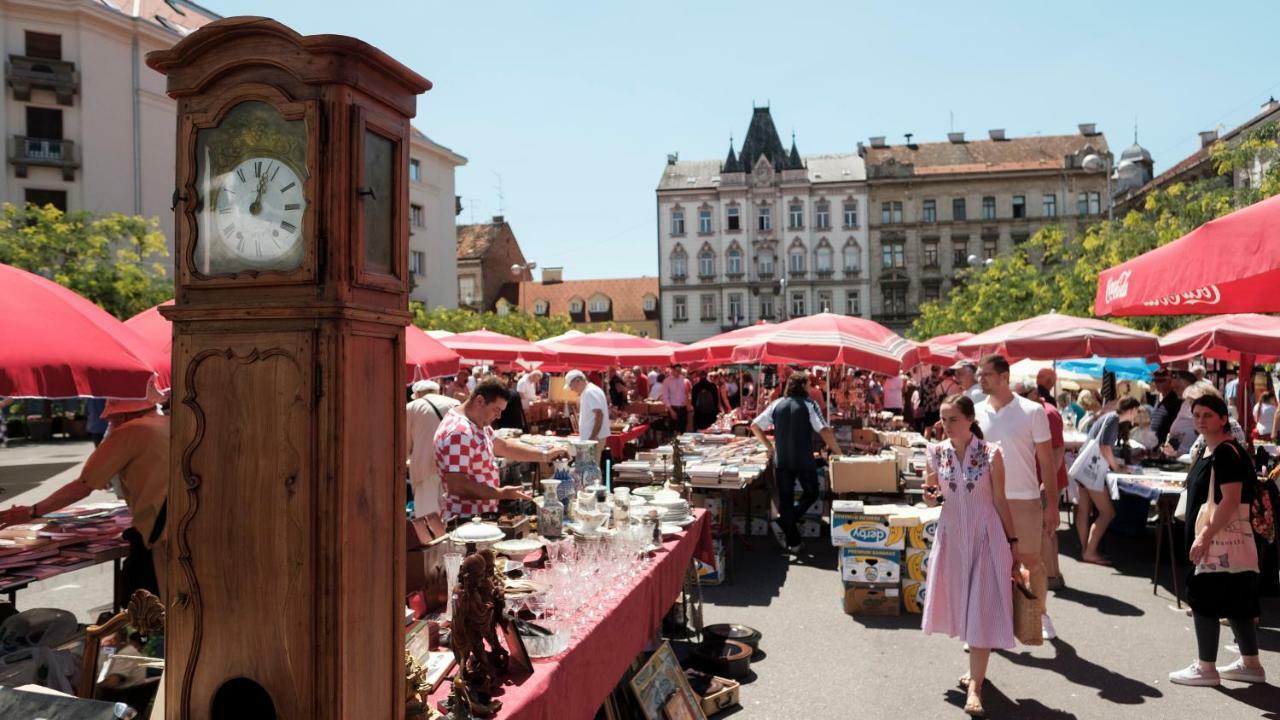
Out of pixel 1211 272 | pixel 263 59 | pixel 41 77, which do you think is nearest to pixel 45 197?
pixel 41 77

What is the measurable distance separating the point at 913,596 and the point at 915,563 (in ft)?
0.89

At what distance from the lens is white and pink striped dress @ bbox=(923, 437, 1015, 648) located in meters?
4.73

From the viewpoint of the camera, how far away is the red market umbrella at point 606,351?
14906 mm

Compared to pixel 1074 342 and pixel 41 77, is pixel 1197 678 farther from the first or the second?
pixel 41 77

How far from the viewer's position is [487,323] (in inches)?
1644

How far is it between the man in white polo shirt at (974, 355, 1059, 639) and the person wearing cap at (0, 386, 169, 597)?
5255 mm

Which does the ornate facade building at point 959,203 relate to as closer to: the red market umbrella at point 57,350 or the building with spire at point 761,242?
the building with spire at point 761,242

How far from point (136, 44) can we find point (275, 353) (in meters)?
37.5

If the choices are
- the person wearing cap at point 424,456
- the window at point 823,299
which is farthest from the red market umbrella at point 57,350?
the window at point 823,299

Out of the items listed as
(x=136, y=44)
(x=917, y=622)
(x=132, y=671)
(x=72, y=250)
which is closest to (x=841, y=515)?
(x=917, y=622)

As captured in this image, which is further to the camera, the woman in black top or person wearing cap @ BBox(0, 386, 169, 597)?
the woman in black top

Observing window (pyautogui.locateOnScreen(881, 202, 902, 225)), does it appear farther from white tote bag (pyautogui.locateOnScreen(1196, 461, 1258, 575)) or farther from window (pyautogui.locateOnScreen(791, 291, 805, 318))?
white tote bag (pyautogui.locateOnScreen(1196, 461, 1258, 575))

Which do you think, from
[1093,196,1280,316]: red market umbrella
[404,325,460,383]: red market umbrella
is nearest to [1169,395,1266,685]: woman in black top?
[1093,196,1280,316]: red market umbrella

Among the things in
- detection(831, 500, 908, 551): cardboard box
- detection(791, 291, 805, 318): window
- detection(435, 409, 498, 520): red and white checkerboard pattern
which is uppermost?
detection(791, 291, 805, 318): window
